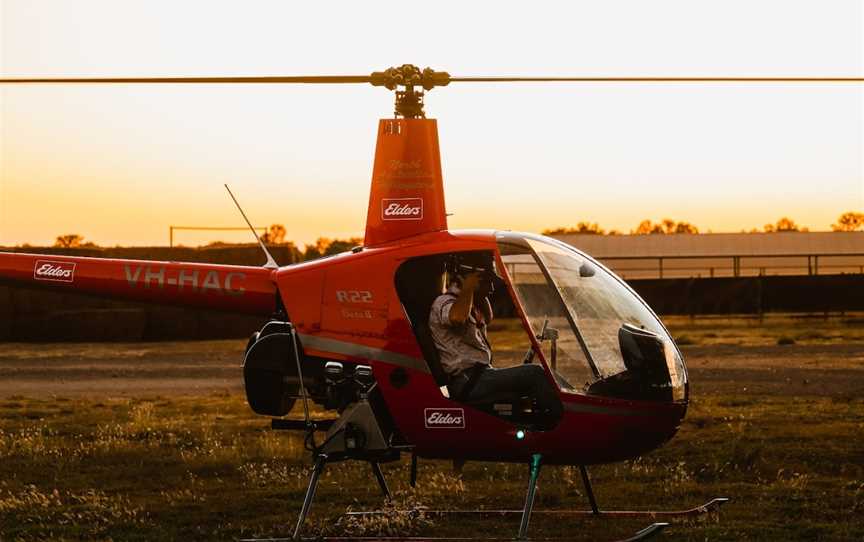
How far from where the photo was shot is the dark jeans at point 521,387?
27.9ft

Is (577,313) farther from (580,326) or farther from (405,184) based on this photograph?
(405,184)

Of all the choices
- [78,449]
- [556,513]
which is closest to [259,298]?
[556,513]

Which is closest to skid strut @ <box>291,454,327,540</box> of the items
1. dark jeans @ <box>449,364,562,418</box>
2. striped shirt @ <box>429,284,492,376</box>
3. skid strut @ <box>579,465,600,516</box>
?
striped shirt @ <box>429,284,492,376</box>

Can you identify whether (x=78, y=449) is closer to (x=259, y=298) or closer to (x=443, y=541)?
(x=259, y=298)

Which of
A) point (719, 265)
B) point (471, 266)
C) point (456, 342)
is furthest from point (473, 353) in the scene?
point (719, 265)

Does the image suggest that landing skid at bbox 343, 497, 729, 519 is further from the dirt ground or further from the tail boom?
the dirt ground

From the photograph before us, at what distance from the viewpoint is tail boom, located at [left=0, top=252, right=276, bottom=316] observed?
384 inches

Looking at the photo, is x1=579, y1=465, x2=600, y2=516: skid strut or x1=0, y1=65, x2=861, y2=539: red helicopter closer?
x1=0, y1=65, x2=861, y2=539: red helicopter

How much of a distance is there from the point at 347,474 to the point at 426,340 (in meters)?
4.10

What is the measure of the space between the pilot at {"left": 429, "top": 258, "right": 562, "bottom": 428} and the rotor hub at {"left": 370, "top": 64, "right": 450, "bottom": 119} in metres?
1.41

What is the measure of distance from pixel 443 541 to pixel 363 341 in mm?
1511

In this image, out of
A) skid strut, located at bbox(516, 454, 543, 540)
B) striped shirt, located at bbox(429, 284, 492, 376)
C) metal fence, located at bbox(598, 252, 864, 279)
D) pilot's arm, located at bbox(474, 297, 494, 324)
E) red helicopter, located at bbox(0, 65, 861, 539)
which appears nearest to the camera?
skid strut, located at bbox(516, 454, 543, 540)

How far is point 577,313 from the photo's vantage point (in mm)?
8602

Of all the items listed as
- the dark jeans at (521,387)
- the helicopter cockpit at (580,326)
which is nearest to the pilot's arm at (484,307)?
the helicopter cockpit at (580,326)
